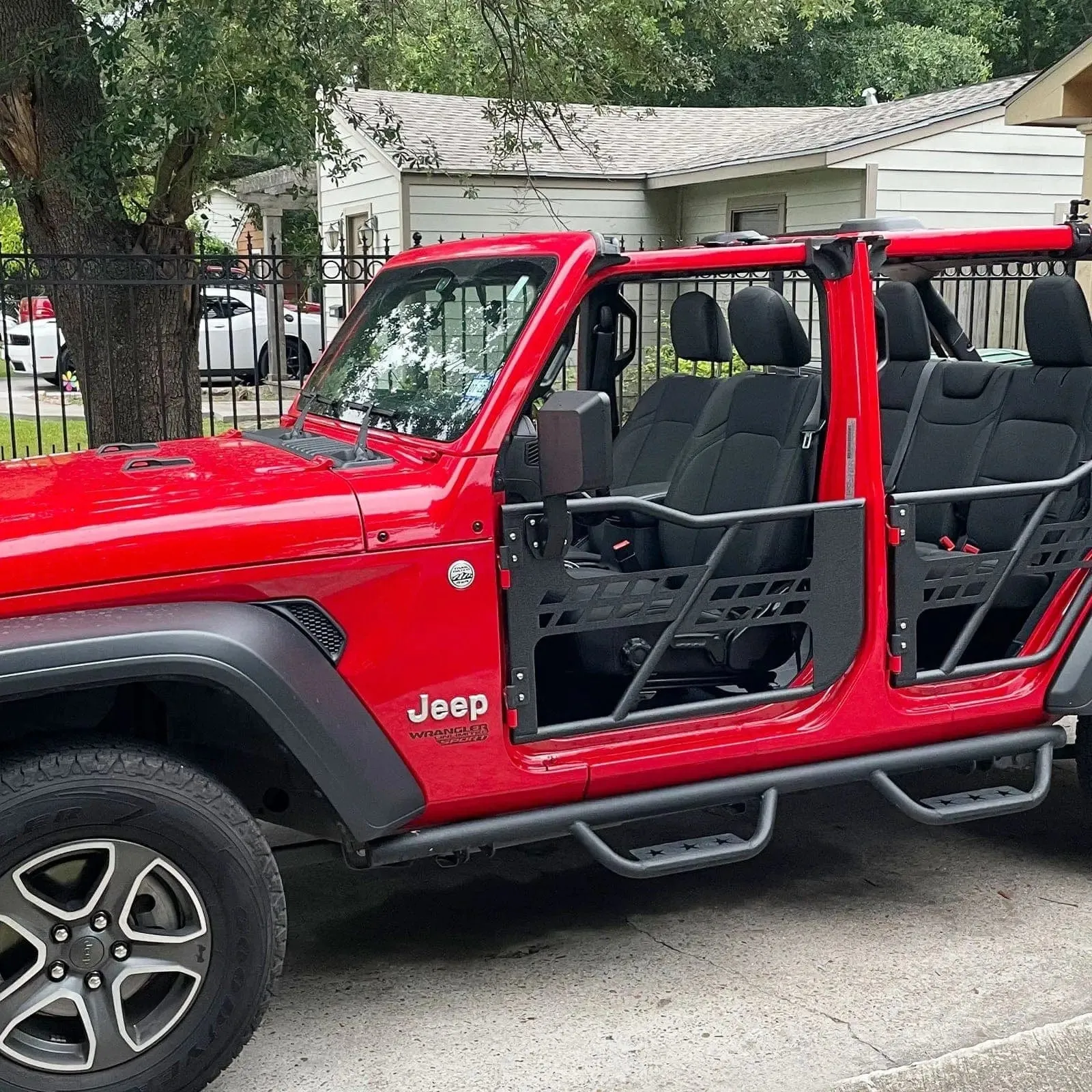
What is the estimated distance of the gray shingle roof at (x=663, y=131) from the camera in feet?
47.9

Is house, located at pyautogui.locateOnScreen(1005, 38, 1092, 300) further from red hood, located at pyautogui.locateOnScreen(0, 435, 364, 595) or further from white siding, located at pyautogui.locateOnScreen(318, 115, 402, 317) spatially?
white siding, located at pyautogui.locateOnScreen(318, 115, 402, 317)

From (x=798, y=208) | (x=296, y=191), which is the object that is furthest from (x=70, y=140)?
(x=798, y=208)

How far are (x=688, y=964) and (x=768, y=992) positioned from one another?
10.5 inches

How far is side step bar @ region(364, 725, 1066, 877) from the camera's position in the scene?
11.4 ft

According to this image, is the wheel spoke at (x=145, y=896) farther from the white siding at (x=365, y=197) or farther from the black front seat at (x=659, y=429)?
the white siding at (x=365, y=197)

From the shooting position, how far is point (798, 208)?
15.6m

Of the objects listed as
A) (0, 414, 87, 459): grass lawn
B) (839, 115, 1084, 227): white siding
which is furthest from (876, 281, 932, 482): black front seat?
(839, 115, 1084, 227): white siding

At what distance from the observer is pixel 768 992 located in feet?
12.3

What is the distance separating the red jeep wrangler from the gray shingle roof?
928cm

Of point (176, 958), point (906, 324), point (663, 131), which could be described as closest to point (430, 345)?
point (176, 958)

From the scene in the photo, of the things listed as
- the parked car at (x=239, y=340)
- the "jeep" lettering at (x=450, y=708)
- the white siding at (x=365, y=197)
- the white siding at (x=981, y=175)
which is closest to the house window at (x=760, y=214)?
the white siding at (x=981, y=175)

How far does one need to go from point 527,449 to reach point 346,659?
767mm

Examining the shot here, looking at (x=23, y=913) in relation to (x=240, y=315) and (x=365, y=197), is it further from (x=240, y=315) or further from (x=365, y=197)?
(x=240, y=315)

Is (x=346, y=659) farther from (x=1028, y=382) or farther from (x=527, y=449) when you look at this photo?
(x=1028, y=382)
